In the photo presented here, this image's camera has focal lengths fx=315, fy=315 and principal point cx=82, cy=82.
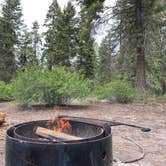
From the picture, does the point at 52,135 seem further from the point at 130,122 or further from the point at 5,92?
the point at 5,92

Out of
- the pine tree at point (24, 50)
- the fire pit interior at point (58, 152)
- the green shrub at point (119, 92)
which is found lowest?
the fire pit interior at point (58, 152)

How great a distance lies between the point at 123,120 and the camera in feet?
23.3

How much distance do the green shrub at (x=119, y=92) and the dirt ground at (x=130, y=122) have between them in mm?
428

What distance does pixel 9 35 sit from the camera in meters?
26.1

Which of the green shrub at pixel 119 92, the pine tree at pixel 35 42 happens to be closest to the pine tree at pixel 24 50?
the pine tree at pixel 35 42

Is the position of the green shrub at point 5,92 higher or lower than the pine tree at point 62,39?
lower

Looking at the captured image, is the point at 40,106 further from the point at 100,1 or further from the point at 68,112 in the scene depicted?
the point at 100,1

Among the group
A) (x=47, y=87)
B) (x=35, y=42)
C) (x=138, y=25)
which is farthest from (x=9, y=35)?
(x=47, y=87)

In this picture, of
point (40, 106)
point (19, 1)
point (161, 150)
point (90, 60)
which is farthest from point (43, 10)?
point (161, 150)

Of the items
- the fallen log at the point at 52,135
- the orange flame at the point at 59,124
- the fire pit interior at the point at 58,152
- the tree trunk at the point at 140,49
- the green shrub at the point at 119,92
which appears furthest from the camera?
the tree trunk at the point at 140,49

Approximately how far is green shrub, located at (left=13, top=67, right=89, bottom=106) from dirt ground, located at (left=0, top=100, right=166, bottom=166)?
0.35m

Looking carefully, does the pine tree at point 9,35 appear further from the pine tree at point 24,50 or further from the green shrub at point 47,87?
the green shrub at point 47,87

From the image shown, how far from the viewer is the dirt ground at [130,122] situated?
450 centimetres

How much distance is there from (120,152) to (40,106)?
16.0ft
